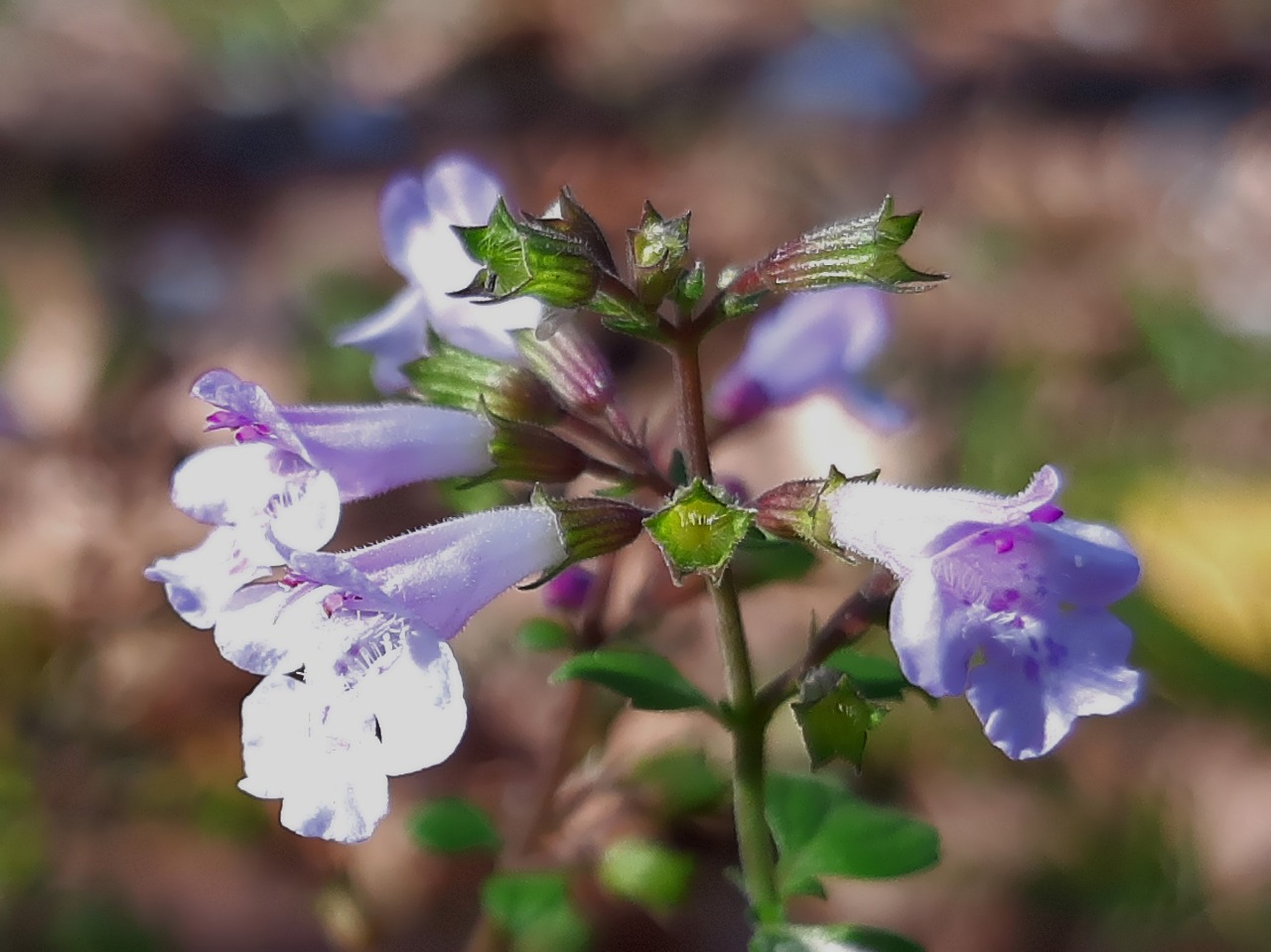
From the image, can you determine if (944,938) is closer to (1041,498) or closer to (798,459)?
(798,459)

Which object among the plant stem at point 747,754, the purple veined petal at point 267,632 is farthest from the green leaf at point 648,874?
the purple veined petal at point 267,632

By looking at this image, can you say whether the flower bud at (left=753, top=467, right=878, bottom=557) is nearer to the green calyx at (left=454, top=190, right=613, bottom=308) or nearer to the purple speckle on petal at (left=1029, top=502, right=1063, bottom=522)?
the purple speckle on petal at (left=1029, top=502, right=1063, bottom=522)

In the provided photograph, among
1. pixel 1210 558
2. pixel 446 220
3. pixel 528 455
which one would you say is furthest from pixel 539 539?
pixel 1210 558

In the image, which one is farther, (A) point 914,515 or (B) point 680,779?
(B) point 680,779

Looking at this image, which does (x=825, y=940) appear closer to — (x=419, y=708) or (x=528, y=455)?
(x=419, y=708)

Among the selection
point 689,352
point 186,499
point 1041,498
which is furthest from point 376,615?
point 1041,498

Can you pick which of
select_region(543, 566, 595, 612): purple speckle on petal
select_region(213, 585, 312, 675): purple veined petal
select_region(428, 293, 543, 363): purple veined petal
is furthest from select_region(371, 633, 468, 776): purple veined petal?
select_region(543, 566, 595, 612): purple speckle on petal
